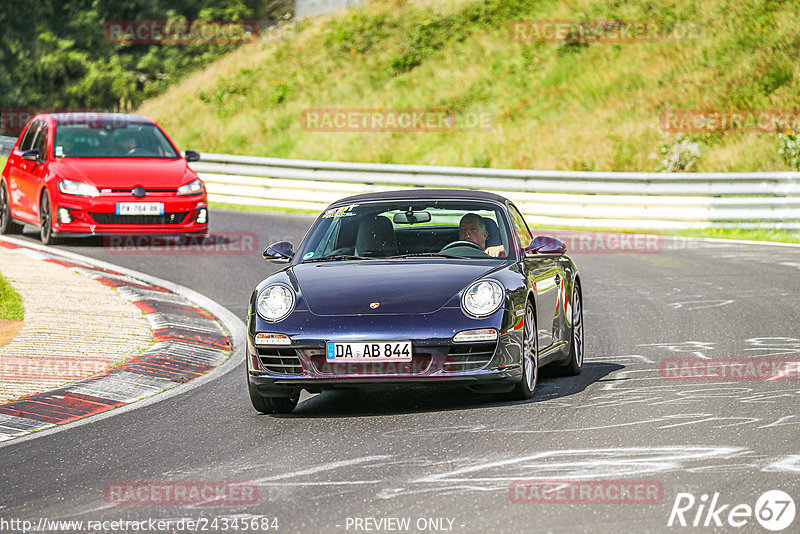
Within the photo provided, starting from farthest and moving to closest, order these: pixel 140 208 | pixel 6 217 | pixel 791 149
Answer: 1. pixel 791 149
2. pixel 6 217
3. pixel 140 208

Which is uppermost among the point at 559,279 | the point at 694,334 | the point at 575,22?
the point at 575,22

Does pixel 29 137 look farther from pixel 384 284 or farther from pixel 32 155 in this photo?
pixel 384 284

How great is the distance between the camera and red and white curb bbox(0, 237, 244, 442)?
8172 mm

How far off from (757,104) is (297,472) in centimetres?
2210

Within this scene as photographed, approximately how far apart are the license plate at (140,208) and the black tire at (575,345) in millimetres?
8399

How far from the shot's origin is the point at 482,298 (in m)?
7.82

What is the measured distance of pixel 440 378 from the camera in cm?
→ 759

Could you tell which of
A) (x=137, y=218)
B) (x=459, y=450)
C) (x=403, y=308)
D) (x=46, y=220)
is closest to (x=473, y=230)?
(x=403, y=308)

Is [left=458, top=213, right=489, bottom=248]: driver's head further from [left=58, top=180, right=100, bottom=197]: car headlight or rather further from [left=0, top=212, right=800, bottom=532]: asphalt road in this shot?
[left=58, top=180, right=100, bottom=197]: car headlight

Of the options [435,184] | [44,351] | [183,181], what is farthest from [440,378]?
[435,184]

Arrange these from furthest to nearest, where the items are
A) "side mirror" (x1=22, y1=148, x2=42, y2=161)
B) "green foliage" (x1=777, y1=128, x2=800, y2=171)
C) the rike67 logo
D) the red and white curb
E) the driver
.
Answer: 1. "green foliage" (x1=777, y1=128, x2=800, y2=171)
2. "side mirror" (x1=22, y1=148, x2=42, y2=161)
3. the driver
4. the red and white curb
5. the rike67 logo

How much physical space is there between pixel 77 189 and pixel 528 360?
1003 cm

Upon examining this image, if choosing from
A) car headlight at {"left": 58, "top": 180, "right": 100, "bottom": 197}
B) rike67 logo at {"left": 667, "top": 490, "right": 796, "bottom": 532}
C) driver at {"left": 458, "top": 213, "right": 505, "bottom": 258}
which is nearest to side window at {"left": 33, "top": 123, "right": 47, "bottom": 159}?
car headlight at {"left": 58, "top": 180, "right": 100, "bottom": 197}

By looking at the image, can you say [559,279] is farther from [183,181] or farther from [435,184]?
[435,184]
